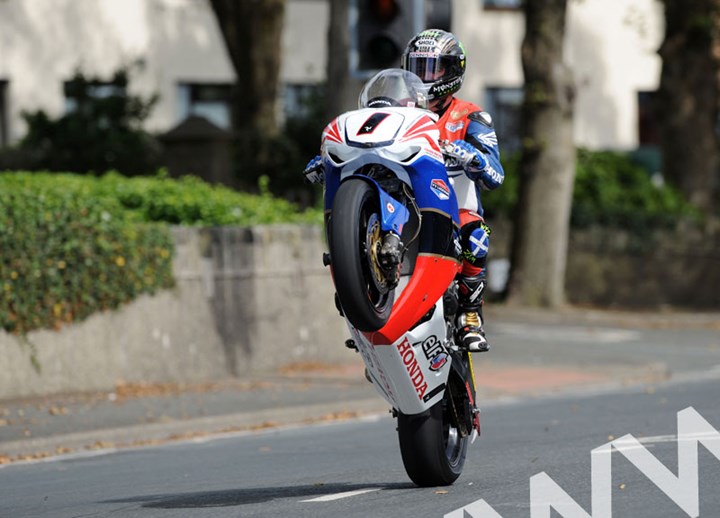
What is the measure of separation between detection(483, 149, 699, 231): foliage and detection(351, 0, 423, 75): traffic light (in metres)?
12.5

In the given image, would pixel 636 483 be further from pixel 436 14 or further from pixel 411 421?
pixel 436 14

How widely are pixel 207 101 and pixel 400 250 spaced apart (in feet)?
89.0

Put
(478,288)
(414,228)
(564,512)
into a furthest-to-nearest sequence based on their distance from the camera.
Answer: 1. (478,288)
2. (414,228)
3. (564,512)

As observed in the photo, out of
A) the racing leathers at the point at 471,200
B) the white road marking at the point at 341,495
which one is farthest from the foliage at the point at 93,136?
the racing leathers at the point at 471,200

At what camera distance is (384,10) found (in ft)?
39.5

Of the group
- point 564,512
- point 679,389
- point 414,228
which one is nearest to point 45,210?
point 679,389

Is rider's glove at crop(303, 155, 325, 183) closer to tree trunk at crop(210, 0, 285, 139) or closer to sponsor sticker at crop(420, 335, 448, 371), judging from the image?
sponsor sticker at crop(420, 335, 448, 371)

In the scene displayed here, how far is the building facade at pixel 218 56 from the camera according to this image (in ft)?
100

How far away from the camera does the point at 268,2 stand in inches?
1038

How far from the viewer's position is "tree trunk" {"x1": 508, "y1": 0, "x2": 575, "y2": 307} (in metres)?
22.2

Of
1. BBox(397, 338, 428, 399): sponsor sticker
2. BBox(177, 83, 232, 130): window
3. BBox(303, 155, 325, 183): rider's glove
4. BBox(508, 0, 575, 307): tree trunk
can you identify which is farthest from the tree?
BBox(397, 338, 428, 399): sponsor sticker

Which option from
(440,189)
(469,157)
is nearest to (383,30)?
(469,157)

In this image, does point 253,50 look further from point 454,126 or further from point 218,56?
point 454,126

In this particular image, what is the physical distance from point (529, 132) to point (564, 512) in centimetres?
1604
